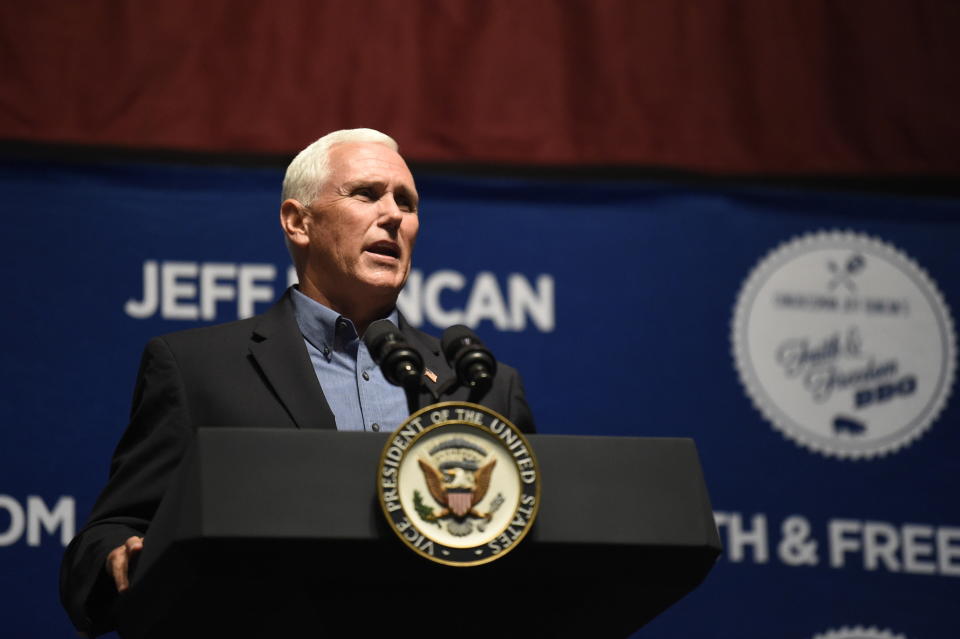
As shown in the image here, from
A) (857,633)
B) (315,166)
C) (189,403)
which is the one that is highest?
(315,166)

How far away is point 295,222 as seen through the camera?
2850 millimetres

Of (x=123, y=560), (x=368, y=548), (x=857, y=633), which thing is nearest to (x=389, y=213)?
(x=123, y=560)

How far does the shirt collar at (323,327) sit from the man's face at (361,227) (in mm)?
49

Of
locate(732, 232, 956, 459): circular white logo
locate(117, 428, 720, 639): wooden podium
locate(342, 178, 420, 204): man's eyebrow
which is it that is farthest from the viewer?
locate(732, 232, 956, 459): circular white logo

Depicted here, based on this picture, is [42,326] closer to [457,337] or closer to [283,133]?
[283,133]

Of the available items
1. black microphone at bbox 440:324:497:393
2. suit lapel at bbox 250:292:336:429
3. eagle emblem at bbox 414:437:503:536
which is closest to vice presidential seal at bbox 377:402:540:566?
eagle emblem at bbox 414:437:503:536

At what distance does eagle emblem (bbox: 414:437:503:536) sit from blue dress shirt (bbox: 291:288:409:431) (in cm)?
59

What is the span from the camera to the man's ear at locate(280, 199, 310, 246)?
2.82m

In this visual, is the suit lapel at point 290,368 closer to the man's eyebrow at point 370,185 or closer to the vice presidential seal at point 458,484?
the man's eyebrow at point 370,185

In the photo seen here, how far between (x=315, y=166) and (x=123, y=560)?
3.34ft

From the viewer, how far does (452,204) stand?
3.84 meters

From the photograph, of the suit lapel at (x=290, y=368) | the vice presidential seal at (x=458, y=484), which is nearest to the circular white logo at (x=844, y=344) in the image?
the suit lapel at (x=290, y=368)

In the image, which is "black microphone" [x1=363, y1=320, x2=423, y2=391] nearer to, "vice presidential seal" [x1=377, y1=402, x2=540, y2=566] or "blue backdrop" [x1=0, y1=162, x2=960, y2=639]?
"vice presidential seal" [x1=377, y1=402, x2=540, y2=566]

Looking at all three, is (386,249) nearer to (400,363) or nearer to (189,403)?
(189,403)
